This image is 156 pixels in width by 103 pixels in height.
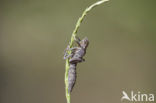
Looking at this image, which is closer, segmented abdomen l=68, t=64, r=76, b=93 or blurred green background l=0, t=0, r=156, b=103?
segmented abdomen l=68, t=64, r=76, b=93

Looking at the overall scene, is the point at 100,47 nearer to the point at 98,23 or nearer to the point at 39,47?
the point at 98,23

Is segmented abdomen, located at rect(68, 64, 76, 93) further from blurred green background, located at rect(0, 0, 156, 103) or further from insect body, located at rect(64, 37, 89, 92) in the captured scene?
blurred green background, located at rect(0, 0, 156, 103)

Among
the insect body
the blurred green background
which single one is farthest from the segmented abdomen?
the blurred green background

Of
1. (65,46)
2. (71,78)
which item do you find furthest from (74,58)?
(65,46)

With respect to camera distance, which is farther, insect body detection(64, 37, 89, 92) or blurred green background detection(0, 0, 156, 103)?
blurred green background detection(0, 0, 156, 103)

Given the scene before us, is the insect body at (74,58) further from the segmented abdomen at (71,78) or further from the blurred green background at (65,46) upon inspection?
the blurred green background at (65,46)

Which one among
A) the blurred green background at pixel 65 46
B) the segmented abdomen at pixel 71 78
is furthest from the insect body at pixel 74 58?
the blurred green background at pixel 65 46

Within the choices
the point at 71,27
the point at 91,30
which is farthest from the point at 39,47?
the point at 91,30

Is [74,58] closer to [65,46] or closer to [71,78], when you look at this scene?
[71,78]
